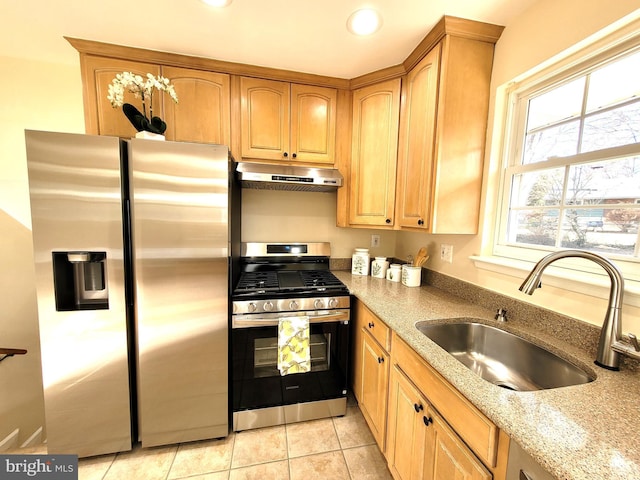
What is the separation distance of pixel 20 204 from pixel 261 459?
2410 millimetres

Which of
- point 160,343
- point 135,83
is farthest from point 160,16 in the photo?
point 160,343

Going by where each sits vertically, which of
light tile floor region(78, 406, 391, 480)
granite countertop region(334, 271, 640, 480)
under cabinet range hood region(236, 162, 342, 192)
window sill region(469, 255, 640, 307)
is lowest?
light tile floor region(78, 406, 391, 480)

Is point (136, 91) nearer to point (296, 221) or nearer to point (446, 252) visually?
point (296, 221)

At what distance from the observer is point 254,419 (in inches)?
64.1

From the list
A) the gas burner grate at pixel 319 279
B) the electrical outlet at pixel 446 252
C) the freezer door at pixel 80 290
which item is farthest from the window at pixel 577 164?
the freezer door at pixel 80 290

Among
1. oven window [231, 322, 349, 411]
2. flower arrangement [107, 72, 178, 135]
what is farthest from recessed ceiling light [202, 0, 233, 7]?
oven window [231, 322, 349, 411]

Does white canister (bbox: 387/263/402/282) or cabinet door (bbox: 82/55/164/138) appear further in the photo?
white canister (bbox: 387/263/402/282)

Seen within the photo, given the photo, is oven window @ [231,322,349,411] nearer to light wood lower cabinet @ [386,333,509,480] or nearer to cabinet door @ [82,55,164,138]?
light wood lower cabinet @ [386,333,509,480]

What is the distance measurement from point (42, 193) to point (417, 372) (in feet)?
6.35

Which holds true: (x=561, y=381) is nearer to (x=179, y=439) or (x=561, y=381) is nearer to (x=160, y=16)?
(x=179, y=439)

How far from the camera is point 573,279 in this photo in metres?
1.01

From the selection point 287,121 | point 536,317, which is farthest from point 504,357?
point 287,121

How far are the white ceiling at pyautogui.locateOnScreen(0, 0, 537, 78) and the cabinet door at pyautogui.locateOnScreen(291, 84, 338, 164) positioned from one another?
0.57 ft

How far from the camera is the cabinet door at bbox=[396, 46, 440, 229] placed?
1.46 metres
